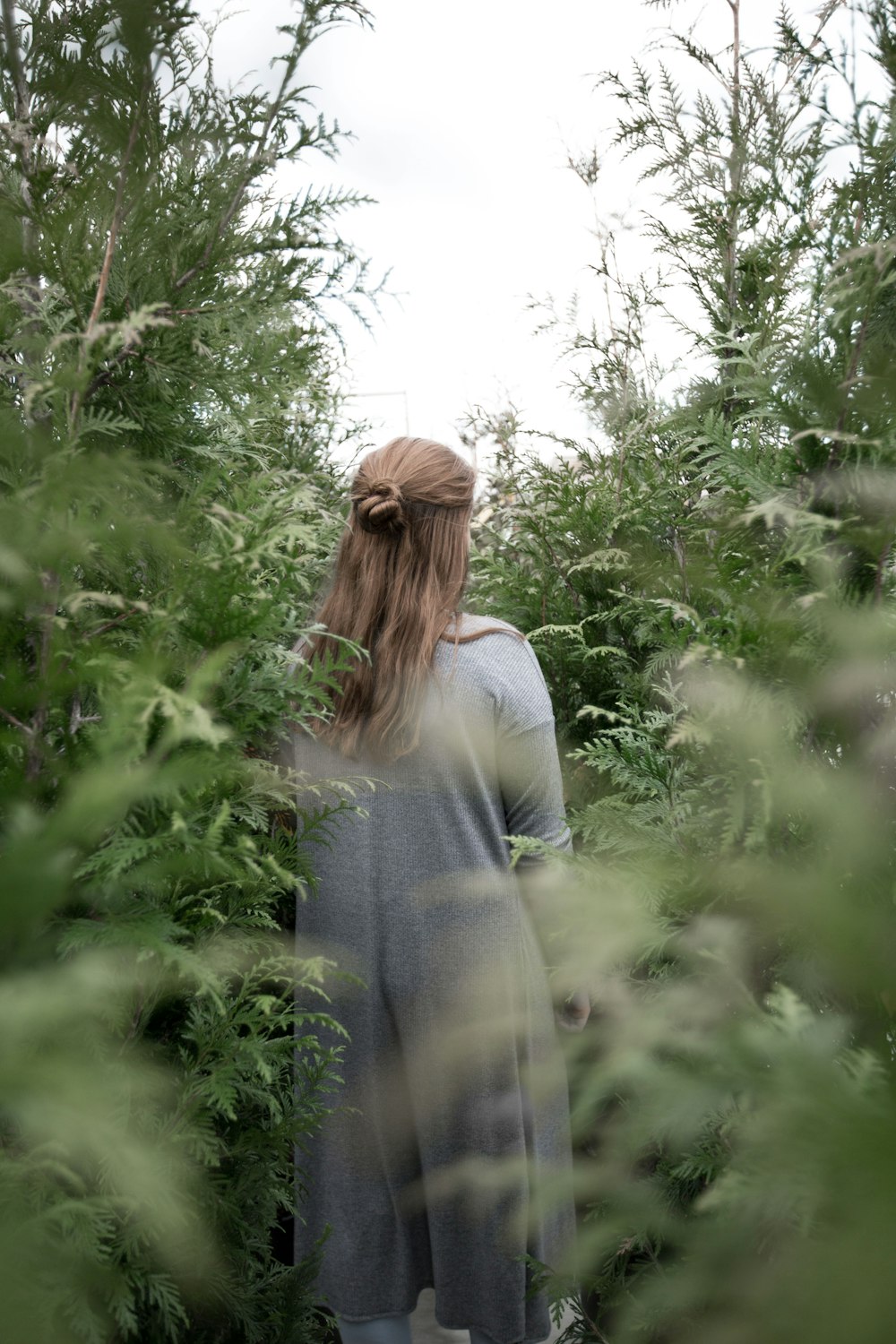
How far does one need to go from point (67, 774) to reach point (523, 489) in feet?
9.31

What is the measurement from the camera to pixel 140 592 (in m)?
1.52

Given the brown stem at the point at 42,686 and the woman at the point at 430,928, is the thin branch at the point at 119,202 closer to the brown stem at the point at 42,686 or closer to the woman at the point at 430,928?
the brown stem at the point at 42,686

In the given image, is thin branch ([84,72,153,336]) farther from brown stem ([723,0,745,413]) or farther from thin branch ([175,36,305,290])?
brown stem ([723,0,745,413])

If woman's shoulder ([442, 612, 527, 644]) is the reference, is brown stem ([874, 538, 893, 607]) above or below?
above

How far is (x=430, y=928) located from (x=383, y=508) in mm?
972

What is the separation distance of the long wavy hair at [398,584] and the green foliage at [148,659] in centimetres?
31

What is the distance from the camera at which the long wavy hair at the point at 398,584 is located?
2.10m

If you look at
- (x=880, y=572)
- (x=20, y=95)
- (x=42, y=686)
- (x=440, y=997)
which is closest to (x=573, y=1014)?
(x=440, y=997)

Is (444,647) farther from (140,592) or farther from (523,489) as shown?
(523,489)

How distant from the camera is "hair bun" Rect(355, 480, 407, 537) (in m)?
2.09

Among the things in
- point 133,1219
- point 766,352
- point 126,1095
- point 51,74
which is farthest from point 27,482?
point 766,352

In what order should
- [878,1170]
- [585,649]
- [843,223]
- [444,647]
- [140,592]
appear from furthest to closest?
[585,649]
[444,647]
[140,592]
[843,223]
[878,1170]

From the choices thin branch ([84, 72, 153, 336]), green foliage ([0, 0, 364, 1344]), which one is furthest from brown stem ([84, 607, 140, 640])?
thin branch ([84, 72, 153, 336])

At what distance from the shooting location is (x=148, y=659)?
1.17 meters
